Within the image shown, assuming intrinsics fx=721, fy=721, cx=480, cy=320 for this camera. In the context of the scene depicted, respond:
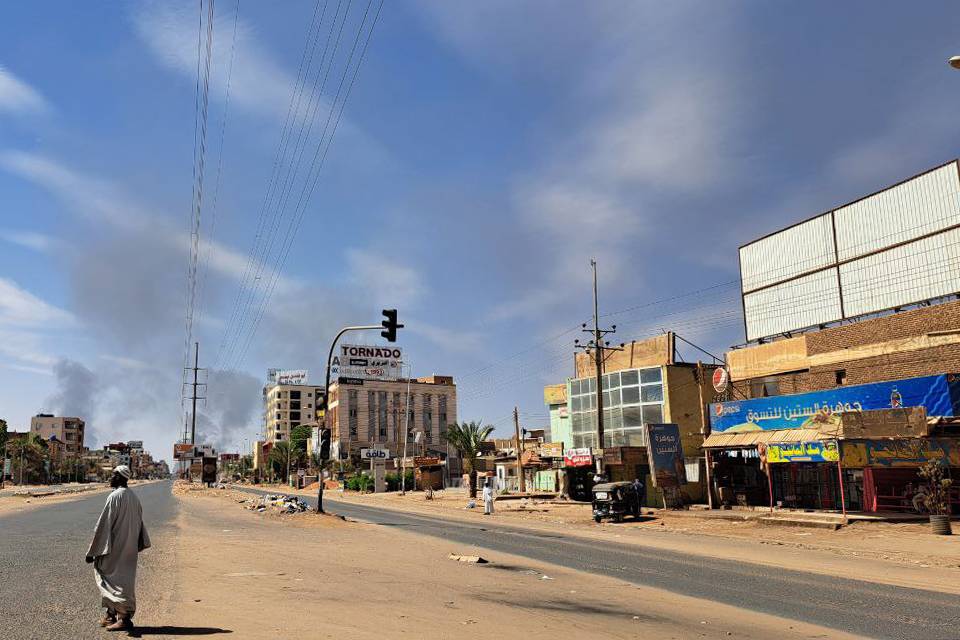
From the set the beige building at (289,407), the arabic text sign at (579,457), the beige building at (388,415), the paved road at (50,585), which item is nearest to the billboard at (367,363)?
the beige building at (388,415)

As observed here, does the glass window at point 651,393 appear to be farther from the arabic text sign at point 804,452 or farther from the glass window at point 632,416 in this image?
the arabic text sign at point 804,452

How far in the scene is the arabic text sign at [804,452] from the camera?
26.8 m

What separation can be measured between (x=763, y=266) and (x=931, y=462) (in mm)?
27100

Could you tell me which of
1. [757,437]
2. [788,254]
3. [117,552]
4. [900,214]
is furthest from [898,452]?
[117,552]

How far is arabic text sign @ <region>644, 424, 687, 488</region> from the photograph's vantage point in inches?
1457

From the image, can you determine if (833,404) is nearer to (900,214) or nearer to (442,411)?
(900,214)

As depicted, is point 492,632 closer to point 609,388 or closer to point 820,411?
point 820,411

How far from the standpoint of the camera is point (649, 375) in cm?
4522

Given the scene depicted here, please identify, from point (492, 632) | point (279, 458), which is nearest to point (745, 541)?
point (492, 632)

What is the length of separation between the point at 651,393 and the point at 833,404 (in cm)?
1561

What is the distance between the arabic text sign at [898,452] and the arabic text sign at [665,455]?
11.4 meters

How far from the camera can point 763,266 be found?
48562 millimetres

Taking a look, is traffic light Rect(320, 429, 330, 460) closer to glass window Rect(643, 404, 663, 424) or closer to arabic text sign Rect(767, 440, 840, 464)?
arabic text sign Rect(767, 440, 840, 464)

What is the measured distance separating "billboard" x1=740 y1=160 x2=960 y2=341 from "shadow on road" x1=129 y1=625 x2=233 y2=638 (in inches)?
1516
